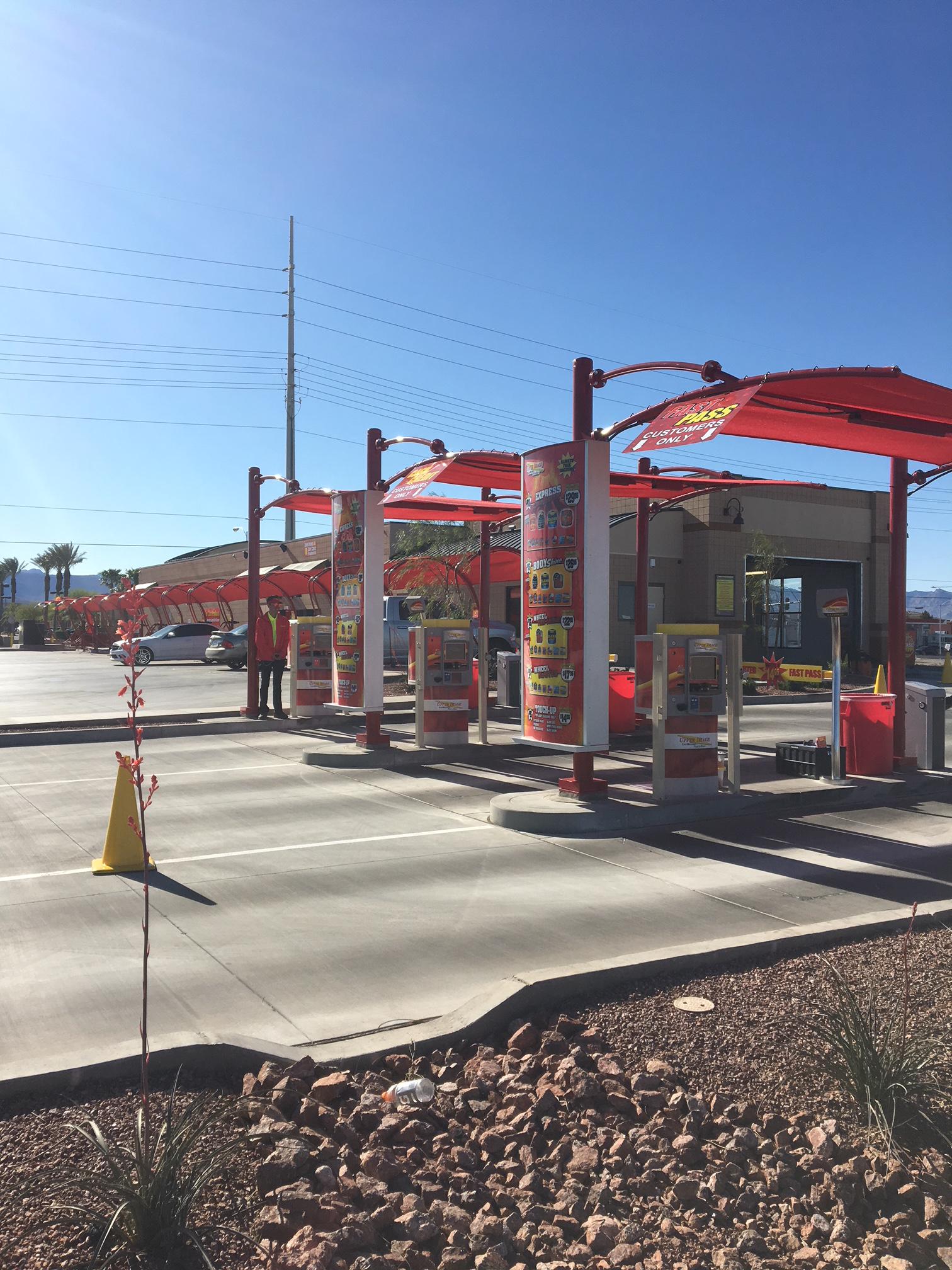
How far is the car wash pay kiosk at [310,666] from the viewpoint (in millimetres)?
17141

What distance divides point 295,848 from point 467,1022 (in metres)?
4.33

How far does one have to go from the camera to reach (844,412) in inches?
396

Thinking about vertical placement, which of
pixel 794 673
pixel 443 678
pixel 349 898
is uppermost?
pixel 443 678

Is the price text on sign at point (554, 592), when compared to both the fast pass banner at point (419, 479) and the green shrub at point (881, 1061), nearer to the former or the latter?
the fast pass banner at point (419, 479)

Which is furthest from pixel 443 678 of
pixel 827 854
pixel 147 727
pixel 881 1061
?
pixel 881 1061

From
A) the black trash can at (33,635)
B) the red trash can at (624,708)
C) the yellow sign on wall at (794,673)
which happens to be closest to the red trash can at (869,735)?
the red trash can at (624,708)

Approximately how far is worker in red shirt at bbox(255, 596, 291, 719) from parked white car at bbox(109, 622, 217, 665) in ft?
77.7

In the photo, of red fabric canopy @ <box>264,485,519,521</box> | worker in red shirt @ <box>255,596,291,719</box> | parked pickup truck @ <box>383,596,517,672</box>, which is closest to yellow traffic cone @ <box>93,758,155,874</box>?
red fabric canopy @ <box>264,485,519,521</box>

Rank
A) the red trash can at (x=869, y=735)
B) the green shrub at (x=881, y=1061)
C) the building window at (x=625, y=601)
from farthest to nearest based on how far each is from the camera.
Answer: the building window at (x=625, y=601) → the red trash can at (x=869, y=735) → the green shrub at (x=881, y=1061)

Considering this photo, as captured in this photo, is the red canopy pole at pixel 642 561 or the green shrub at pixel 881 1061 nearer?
the green shrub at pixel 881 1061

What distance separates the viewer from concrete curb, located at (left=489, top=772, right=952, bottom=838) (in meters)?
9.14

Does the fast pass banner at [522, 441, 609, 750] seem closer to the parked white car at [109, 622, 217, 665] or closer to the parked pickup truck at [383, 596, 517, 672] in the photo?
the parked pickup truck at [383, 596, 517, 672]

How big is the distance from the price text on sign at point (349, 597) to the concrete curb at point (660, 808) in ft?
12.1

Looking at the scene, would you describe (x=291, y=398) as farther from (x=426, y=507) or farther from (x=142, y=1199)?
(x=142, y=1199)
